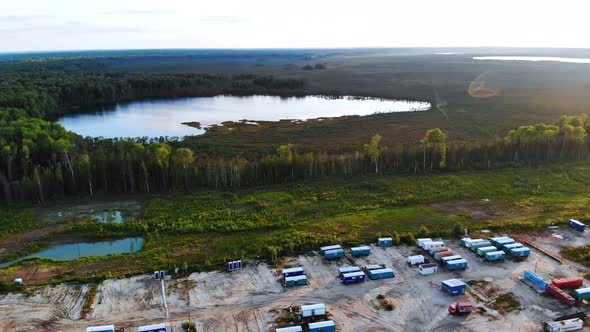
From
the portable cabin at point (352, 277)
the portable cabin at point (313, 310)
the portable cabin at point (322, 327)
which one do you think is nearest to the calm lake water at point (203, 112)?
the portable cabin at point (352, 277)

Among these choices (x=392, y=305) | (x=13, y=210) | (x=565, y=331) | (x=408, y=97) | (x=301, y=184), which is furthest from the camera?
(x=408, y=97)

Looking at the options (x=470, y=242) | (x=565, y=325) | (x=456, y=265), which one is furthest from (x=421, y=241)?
(x=565, y=325)

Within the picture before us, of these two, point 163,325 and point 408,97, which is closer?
point 163,325

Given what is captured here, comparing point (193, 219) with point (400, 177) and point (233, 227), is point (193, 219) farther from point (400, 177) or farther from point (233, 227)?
point (400, 177)

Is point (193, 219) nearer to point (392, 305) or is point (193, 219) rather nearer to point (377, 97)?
point (392, 305)

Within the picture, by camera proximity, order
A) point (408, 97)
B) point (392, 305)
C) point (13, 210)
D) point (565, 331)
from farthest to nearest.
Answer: point (408, 97), point (13, 210), point (392, 305), point (565, 331)

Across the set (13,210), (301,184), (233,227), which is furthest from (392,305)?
(13,210)
